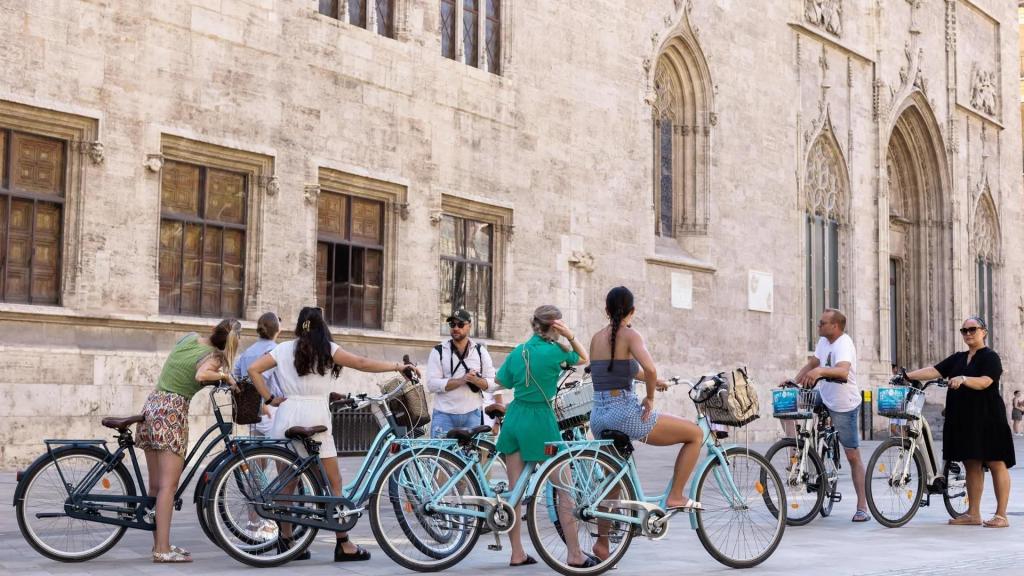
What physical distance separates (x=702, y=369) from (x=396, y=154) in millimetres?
8258

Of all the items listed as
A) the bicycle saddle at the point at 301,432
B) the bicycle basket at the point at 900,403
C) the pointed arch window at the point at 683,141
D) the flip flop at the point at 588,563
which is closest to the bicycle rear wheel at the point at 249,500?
the bicycle saddle at the point at 301,432

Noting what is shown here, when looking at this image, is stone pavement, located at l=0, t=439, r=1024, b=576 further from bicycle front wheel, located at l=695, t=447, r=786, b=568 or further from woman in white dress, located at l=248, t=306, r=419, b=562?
woman in white dress, located at l=248, t=306, r=419, b=562

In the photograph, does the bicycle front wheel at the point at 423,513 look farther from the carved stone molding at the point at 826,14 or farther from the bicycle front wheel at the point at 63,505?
the carved stone molding at the point at 826,14

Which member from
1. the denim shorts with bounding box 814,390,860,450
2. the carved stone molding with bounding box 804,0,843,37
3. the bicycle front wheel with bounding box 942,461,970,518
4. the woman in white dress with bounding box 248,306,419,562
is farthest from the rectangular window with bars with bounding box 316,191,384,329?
the carved stone molding with bounding box 804,0,843,37

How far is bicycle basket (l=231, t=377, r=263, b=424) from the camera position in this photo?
8.95m

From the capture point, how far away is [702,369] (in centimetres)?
2430

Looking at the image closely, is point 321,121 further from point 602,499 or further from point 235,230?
point 602,499

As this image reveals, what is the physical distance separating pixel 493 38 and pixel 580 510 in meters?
13.6

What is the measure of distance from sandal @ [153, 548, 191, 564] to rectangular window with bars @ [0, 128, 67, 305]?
6873 mm

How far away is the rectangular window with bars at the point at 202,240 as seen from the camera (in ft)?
51.9

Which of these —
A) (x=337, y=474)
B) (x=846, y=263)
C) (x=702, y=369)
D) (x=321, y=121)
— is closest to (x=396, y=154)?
(x=321, y=121)

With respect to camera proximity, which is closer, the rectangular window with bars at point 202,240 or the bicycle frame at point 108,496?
the bicycle frame at point 108,496

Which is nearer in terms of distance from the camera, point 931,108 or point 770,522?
point 770,522

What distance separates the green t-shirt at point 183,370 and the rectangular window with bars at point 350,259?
29.9ft
